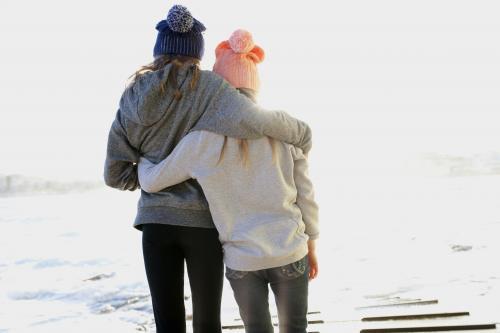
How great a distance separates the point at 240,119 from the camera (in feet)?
5.43

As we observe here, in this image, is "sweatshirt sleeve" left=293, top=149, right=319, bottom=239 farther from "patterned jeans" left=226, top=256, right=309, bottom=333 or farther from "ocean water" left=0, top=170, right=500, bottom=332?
"ocean water" left=0, top=170, right=500, bottom=332

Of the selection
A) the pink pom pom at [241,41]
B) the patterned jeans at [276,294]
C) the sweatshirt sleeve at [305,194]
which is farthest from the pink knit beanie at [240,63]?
the patterned jeans at [276,294]

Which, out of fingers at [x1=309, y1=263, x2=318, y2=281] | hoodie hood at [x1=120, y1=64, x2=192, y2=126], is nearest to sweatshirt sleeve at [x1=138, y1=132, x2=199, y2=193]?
hoodie hood at [x1=120, y1=64, x2=192, y2=126]

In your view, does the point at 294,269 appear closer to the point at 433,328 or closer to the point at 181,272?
the point at 181,272

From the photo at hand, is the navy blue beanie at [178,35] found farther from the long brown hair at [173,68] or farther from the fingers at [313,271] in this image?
the fingers at [313,271]

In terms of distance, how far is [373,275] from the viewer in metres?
5.30

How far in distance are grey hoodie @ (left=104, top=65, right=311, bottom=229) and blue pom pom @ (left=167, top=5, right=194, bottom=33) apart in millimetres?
130

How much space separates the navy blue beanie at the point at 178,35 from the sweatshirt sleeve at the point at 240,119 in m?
0.16

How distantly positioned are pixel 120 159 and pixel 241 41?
54cm

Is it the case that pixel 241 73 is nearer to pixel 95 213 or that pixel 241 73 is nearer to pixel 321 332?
pixel 321 332

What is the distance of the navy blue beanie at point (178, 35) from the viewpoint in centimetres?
172

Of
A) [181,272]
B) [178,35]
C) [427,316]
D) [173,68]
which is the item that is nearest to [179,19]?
[178,35]

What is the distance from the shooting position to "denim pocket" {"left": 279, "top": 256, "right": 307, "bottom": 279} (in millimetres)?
1712

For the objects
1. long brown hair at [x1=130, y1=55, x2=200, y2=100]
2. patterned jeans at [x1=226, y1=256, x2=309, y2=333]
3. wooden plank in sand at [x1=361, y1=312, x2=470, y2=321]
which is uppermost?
long brown hair at [x1=130, y1=55, x2=200, y2=100]
